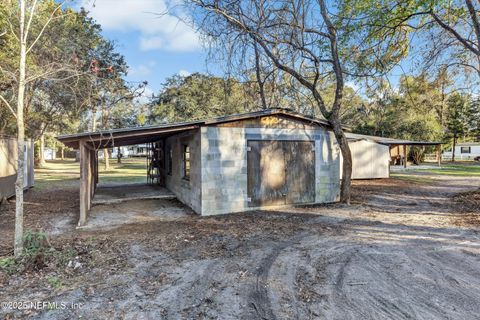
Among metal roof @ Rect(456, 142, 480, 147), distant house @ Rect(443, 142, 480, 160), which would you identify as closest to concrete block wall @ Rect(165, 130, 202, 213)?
distant house @ Rect(443, 142, 480, 160)

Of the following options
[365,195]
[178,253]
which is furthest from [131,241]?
[365,195]

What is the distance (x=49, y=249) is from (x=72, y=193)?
8385 mm

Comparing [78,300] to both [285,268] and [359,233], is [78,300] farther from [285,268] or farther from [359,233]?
[359,233]

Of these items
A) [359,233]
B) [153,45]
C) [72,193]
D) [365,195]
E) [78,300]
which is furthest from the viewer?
[72,193]

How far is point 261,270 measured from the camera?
4105mm

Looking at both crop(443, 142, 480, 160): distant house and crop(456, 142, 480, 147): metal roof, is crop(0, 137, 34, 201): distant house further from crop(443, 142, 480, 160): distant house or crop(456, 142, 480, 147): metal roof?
crop(456, 142, 480, 147): metal roof

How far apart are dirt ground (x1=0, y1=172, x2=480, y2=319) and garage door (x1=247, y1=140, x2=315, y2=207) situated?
1.12 meters

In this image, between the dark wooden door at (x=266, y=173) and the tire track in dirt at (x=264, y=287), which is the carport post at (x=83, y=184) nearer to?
the dark wooden door at (x=266, y=173)

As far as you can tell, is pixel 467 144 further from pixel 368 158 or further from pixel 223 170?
pixel 223 170

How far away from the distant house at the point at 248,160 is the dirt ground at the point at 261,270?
0.89 metres

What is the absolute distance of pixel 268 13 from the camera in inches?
328

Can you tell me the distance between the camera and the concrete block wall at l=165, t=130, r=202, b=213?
309 inches

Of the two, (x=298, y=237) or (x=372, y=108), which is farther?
(x=372, y=108)

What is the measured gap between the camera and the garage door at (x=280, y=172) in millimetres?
8242
